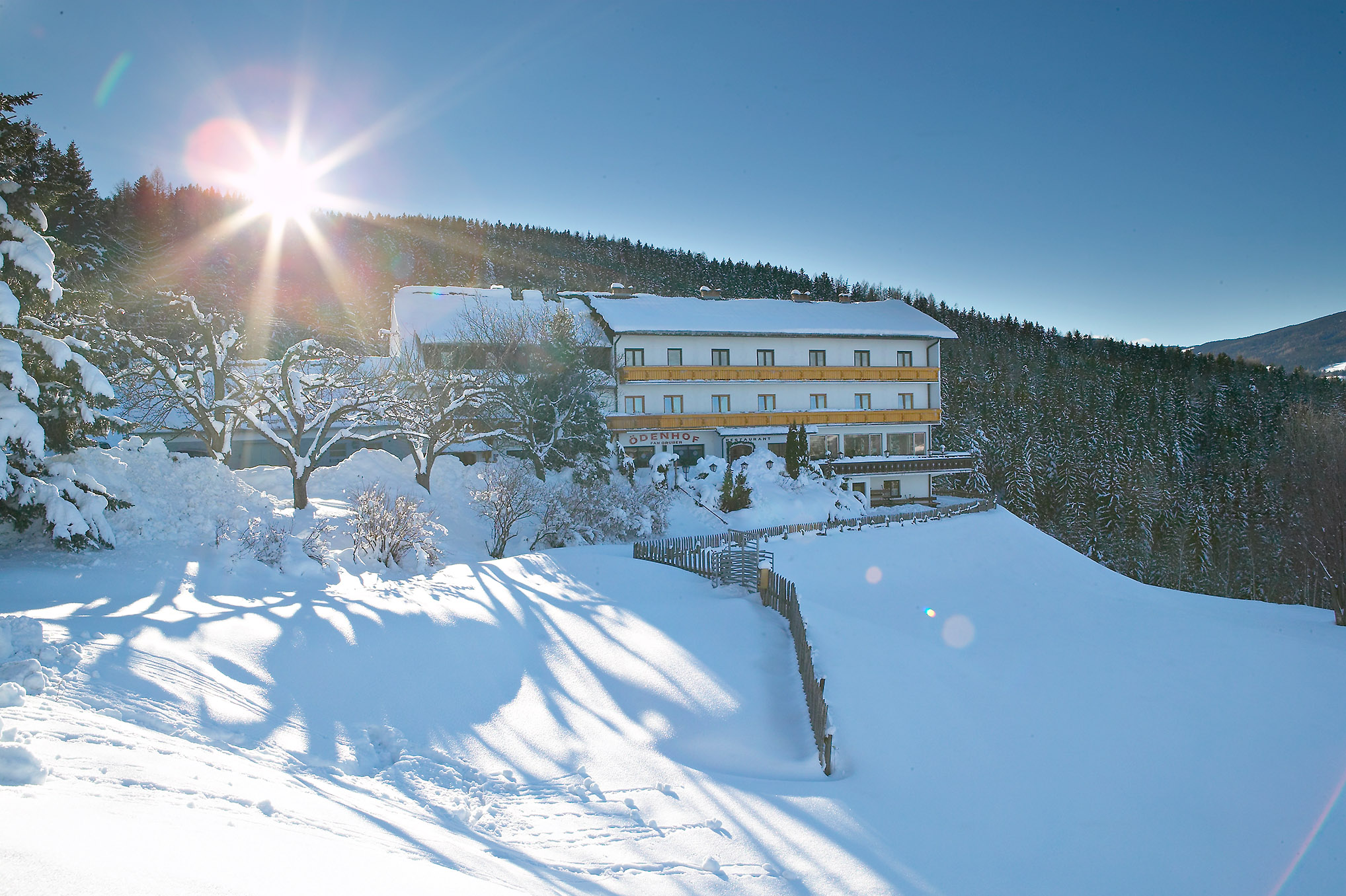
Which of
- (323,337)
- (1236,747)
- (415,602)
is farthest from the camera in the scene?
(323,337)

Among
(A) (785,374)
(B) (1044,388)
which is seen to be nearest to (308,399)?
(A) (785,374)

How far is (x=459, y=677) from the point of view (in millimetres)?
12336

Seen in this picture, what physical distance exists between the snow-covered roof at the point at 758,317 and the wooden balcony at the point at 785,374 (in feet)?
7.08

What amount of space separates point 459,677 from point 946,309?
120 m

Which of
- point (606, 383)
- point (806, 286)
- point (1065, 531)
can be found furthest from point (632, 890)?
point (806, 286)

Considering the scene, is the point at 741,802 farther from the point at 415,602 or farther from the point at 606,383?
the point at 606,383

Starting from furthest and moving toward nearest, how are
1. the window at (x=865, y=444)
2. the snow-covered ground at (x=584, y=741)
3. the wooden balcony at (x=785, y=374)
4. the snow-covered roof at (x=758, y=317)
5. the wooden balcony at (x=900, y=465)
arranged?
the window at (x=865, y=444)
the snow-covered roof at (x=758, y=317)
the wooden balcony at (x=785, y=374)
the wooden balcony at (x=900, y=465)
the snow-covered ground at (x=584, y=741)

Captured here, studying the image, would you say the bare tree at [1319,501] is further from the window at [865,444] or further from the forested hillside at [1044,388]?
the window at [865,444]

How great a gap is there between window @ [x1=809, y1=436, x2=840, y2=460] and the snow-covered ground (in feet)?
67.8

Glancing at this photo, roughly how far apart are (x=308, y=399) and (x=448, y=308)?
52.4 feet

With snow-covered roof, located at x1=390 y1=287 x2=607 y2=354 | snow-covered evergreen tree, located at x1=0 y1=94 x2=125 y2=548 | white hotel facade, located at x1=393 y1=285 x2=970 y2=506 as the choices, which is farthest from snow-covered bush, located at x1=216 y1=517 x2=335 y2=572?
white hotel facade, located at x1=393 y1=285 x2=970 y2=506

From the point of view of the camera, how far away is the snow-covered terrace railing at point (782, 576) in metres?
11.5

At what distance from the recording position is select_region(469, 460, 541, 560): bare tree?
2456cm

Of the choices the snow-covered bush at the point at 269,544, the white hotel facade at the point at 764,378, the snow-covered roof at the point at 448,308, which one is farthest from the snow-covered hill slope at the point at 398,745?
the snow-covered roof at the point at 448,308
